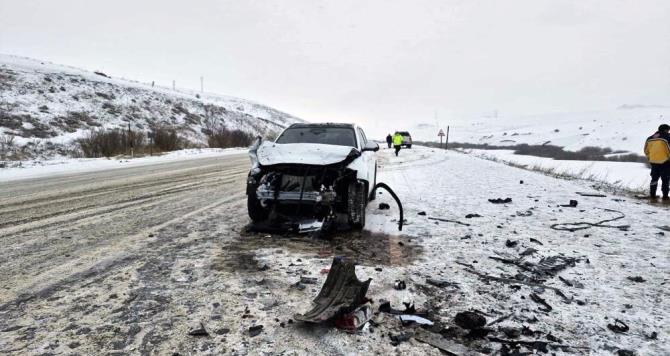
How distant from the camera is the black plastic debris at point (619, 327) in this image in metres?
2.64

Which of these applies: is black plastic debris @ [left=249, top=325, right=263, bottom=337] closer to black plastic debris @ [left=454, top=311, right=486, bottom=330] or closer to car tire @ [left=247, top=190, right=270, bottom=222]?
black plastic debris @ [left=454, top=311, right=486, bottom=330]

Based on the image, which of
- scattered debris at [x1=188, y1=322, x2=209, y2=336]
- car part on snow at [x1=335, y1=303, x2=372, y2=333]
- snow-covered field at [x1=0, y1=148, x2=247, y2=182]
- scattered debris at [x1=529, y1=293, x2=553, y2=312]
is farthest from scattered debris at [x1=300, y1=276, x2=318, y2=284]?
snow-covered field at [x1=0, y1=148, x2=247, y2=182]

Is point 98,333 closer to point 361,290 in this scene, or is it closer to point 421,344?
point 361,290

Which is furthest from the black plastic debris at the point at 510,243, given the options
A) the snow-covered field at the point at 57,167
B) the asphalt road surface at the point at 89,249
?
the snow-covered field at the point at 57,167

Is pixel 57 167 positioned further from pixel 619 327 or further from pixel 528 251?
pixel 619 327

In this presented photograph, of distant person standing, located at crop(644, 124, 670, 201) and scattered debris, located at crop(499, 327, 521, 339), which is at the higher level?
distant person standing, located at crop(644, 124, 670, 201)

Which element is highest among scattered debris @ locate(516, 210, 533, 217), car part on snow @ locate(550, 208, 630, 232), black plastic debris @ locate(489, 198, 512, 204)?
black plastic debris @ locate(489, 198, 512, 204)

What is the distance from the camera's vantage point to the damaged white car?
4.84 metres

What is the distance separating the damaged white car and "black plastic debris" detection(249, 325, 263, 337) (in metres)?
2.25

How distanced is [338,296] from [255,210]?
2726 millimetres

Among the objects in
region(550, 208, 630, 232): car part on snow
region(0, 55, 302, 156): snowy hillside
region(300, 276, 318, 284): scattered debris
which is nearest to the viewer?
region(300, 276, 318, 284): scattered debris

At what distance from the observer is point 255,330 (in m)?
2.55

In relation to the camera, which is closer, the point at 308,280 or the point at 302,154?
the point at 308,280

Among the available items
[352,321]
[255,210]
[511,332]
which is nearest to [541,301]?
[511,332]
